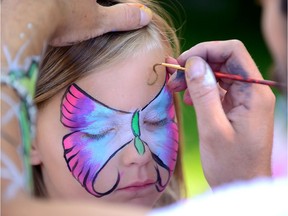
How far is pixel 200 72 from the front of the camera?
1.12 metres

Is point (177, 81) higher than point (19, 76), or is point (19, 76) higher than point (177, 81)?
point (19, 76)

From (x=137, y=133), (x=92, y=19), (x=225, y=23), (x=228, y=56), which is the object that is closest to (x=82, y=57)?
(x=92, y=19)

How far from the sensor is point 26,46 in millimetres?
1021

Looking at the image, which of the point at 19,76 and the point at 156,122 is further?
the point at 156,122

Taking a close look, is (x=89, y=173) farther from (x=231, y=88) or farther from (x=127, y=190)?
(x=231, y=88)

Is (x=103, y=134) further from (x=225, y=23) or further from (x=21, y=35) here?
(x=225, y=23)

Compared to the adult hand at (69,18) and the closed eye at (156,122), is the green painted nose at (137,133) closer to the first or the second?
the closed eye at (156,122)

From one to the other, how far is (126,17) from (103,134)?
0.26 m

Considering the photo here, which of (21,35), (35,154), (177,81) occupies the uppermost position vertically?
(21,35)

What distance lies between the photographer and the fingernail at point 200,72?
3.62ft

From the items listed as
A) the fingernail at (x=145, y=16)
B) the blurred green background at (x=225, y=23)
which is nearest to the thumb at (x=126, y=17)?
the fingernail at (x=145, y=16)

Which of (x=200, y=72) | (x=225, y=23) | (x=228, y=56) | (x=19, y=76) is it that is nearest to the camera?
(x=19, y=76)

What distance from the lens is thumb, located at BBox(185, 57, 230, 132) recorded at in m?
1.08

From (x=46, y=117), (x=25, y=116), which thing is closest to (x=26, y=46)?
(x=25, y=116)
